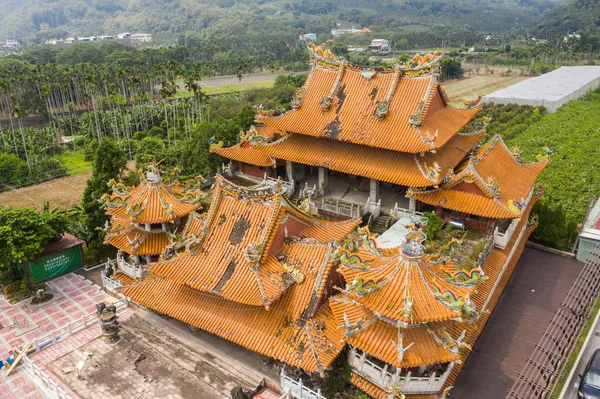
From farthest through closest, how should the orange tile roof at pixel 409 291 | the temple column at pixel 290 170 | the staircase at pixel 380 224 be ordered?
1. the temple column at pixel 290 170
2. the staircase at pixel 380 224
3. the orange tile roof at pixel 409 291

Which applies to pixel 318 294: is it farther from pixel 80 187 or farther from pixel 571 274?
pixel 80 187

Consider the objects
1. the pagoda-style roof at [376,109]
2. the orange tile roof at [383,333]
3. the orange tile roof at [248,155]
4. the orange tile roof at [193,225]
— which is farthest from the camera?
the orange tile roof at [248,155]

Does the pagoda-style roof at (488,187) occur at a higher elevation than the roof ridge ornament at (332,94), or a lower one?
lower

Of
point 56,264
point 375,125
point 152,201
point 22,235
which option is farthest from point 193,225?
point 375,125

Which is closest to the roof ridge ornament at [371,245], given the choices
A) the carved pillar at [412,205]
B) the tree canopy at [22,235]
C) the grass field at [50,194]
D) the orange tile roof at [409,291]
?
the orange tile roof at [409,291]

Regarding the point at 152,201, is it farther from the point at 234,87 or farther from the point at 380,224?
the point at 234,87

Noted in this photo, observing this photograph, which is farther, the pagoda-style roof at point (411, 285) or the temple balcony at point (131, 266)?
the temple balcony at point (131, 266)

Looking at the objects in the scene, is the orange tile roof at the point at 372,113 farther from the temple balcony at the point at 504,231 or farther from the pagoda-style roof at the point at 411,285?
the pagoda-style roof at the point at 411,285

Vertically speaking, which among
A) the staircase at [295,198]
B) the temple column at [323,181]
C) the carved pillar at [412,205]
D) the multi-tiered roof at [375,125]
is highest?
the multi-tiered roof at [375,125]
